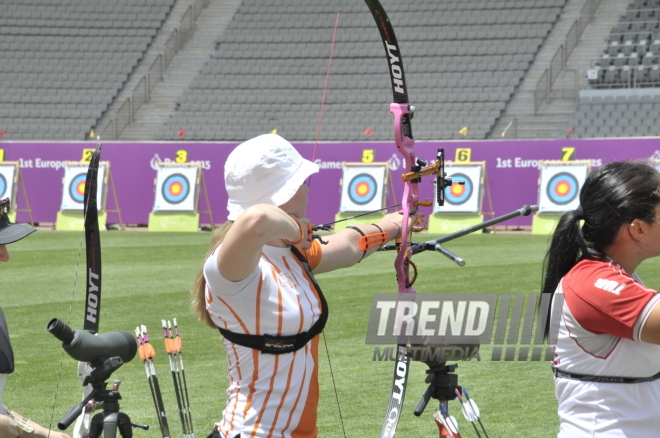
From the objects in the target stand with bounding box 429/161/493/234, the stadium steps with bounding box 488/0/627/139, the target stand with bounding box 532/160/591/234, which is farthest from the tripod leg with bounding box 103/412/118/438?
the stadium steps with bounding box 488/0/627/139

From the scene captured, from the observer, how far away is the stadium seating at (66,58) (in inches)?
819

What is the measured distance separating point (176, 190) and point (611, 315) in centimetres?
1385

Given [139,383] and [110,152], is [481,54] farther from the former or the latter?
[139,383]

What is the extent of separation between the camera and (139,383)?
514 centimetres

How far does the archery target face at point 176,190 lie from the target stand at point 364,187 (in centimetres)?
259

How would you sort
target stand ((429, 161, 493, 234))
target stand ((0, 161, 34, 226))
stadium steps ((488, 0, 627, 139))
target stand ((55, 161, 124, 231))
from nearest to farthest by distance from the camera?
target stand ((429, 161, 493, 234)), target stand ((55, 161, 124, 231)), target stand ((0, 161, 34, 226)), stadium steps ((488, 0, 627, 139))

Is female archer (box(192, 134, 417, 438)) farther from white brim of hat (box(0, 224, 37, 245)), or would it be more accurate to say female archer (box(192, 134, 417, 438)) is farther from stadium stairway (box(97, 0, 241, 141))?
stadium stairway (box(97, 0, 241, 141))

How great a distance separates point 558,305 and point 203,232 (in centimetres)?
1329

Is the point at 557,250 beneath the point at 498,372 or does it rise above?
above

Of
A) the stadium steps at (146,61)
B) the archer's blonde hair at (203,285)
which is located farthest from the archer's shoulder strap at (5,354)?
the stadium steps at (146,61)

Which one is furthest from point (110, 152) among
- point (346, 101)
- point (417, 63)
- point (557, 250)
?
point (557, 250)

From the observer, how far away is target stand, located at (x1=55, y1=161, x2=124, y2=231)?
15.5 metres

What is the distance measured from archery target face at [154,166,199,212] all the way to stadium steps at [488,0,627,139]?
6.21 metres

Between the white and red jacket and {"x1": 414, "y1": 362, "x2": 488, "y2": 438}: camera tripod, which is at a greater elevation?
the white and red jacket
